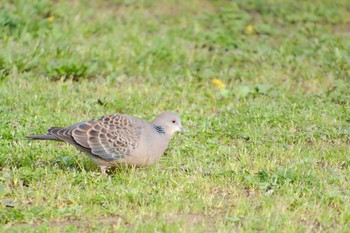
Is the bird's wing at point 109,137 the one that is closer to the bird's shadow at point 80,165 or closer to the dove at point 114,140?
the dove at point 114,140

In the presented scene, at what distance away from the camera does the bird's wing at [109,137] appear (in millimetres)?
6828

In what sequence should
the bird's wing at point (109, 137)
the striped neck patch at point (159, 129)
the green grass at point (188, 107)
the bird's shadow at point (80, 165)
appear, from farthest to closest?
the striped neck patch at point (159, 129) < the bird's shadow at point (80, 165) < the bird's wing at point (109, 137) < the green grass at point (188, 107)

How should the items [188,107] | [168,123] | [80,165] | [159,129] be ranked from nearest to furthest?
1. [80,165]
2. [159,129]
3. [168,123]
4. [188,107]

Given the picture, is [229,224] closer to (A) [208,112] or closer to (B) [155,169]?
(B) [155,169]

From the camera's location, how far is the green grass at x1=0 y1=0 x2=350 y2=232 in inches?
238

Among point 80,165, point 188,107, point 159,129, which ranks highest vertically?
point 159,129

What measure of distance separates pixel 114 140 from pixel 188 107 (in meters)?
2.51

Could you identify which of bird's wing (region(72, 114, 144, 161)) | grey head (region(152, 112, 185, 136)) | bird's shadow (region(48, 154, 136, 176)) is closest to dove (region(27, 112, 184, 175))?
bird's wing (region(72, 114, 144, 161))

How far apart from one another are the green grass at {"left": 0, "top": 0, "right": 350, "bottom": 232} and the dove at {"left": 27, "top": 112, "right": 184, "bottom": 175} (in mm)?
174

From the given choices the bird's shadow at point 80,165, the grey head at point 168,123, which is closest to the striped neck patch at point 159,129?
the grey head at point 168,123

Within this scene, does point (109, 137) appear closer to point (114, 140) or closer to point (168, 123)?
point (114, 140)

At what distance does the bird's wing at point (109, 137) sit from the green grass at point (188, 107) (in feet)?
0.75

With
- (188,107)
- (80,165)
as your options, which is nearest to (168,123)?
(80,165)

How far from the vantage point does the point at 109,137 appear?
690 centimetres
